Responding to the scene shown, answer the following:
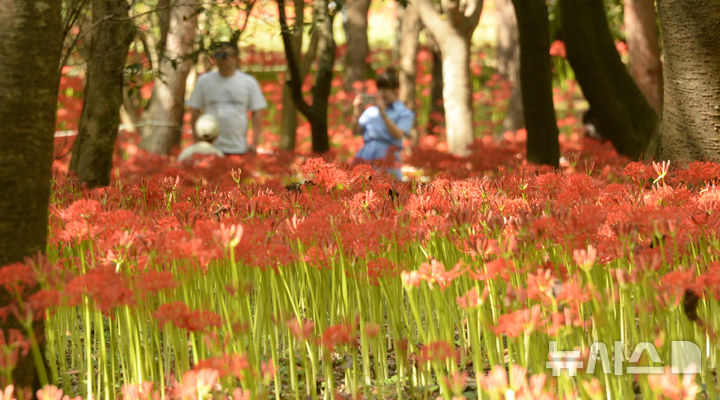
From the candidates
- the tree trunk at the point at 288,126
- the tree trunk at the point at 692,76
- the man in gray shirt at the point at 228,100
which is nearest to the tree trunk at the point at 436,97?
the tree trunk at the point at 288,126

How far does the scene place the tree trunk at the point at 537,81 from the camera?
7457 millimetres

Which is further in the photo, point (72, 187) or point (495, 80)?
point (495, 80)

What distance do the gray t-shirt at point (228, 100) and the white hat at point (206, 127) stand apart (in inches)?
10.5

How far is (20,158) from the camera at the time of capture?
317cm

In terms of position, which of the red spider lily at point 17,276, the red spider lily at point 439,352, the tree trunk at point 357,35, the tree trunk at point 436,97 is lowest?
the red spider lily at point 439,352

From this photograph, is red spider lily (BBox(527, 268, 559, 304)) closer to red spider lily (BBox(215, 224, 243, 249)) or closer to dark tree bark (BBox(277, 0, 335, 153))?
red spider lily (BBox(215, 224, 243, 249))

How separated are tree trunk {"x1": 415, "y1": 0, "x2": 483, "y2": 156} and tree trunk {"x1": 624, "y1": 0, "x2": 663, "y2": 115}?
5.55 ft

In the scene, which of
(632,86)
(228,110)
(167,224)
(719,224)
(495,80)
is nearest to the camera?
(719,224)

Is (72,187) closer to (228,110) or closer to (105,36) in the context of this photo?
(105,36)

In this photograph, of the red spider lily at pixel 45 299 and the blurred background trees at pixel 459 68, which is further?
the blurred background trees at pixel 459 68

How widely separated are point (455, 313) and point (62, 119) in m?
14.7

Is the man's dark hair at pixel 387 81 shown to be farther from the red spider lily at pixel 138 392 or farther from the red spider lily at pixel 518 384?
the red spider lily at pixel 518 384

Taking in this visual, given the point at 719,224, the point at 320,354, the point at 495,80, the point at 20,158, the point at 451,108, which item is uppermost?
the point at 495,80

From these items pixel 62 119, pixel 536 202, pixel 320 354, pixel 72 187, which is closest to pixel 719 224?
pixel 536 202
